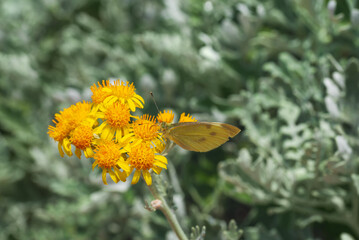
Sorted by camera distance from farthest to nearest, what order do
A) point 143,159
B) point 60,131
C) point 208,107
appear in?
point 208,107 → point 60,131 → point 143,159

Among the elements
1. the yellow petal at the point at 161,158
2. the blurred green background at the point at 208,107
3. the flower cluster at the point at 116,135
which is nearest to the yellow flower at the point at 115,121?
the flower cluster at the point at 116,135

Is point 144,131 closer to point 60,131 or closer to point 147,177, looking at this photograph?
point 147,177

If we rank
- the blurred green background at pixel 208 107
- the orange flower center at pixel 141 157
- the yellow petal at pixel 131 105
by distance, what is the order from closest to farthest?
the orange flower center at pixel 141 157
the yellow petal at pixel 131 105
the blurred green background at pixel 208 107

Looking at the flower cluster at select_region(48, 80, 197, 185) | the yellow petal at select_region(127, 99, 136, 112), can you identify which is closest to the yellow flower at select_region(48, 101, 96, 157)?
the flower cluster at select_region(48, 80, 197, 185)

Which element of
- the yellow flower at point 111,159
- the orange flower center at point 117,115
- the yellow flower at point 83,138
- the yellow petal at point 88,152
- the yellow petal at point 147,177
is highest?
the orange flower center at point 117,115

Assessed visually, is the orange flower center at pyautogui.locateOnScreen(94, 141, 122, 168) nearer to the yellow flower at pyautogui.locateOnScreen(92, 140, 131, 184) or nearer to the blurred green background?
the yellow flower at pyautogui.locateOnScreen(92, 140, 131, 184)

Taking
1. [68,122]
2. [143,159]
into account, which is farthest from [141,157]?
[68,122]

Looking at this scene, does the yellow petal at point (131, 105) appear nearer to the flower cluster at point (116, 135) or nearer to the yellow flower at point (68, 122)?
the flower cluster at point (116, 135)

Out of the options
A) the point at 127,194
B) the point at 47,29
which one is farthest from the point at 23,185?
the point at 47,29
